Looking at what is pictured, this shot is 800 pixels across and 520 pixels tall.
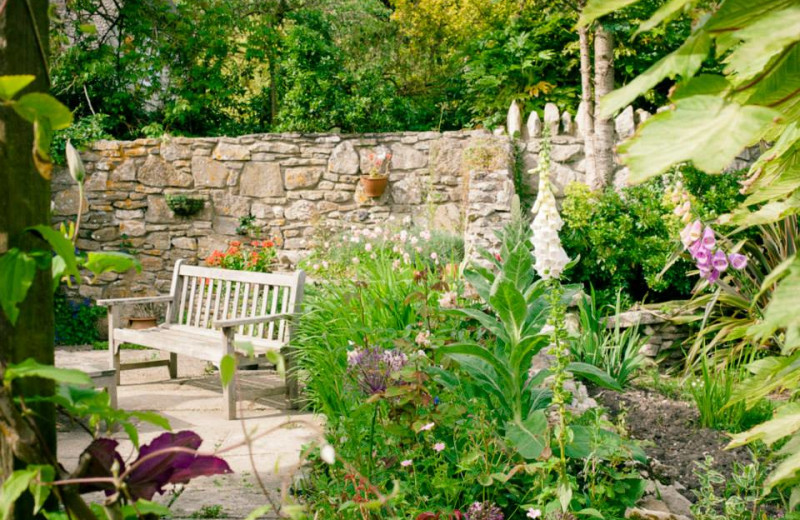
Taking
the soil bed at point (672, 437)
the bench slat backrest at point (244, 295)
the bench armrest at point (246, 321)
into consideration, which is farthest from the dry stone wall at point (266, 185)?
the soil bed at point (672, 437)

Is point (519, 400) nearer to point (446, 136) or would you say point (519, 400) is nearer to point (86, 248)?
point (446, 136)

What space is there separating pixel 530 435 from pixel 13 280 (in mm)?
1854

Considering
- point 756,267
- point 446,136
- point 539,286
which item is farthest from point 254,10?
point 539,286

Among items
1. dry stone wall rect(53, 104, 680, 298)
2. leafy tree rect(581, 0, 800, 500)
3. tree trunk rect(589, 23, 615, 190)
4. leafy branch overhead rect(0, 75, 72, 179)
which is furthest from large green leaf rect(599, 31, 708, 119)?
dry stone wall rect(53, 104, 680, 298)

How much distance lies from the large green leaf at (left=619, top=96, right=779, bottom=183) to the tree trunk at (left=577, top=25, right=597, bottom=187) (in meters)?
6.72

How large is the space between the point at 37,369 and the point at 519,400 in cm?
204

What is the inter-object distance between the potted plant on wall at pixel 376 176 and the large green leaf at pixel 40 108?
681cm

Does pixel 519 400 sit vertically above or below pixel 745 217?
below

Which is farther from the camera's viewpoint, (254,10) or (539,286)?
(254,10)

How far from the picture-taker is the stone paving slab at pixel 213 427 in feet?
10.1

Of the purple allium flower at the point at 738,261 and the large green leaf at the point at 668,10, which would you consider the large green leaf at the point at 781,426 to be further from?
the purple allium flower at the point at 738,261

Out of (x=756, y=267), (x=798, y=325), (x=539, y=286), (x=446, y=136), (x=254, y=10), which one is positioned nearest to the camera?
(x=798, y=325)

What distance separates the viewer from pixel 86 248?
793 centimetres

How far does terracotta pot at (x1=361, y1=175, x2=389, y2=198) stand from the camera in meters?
7.44
